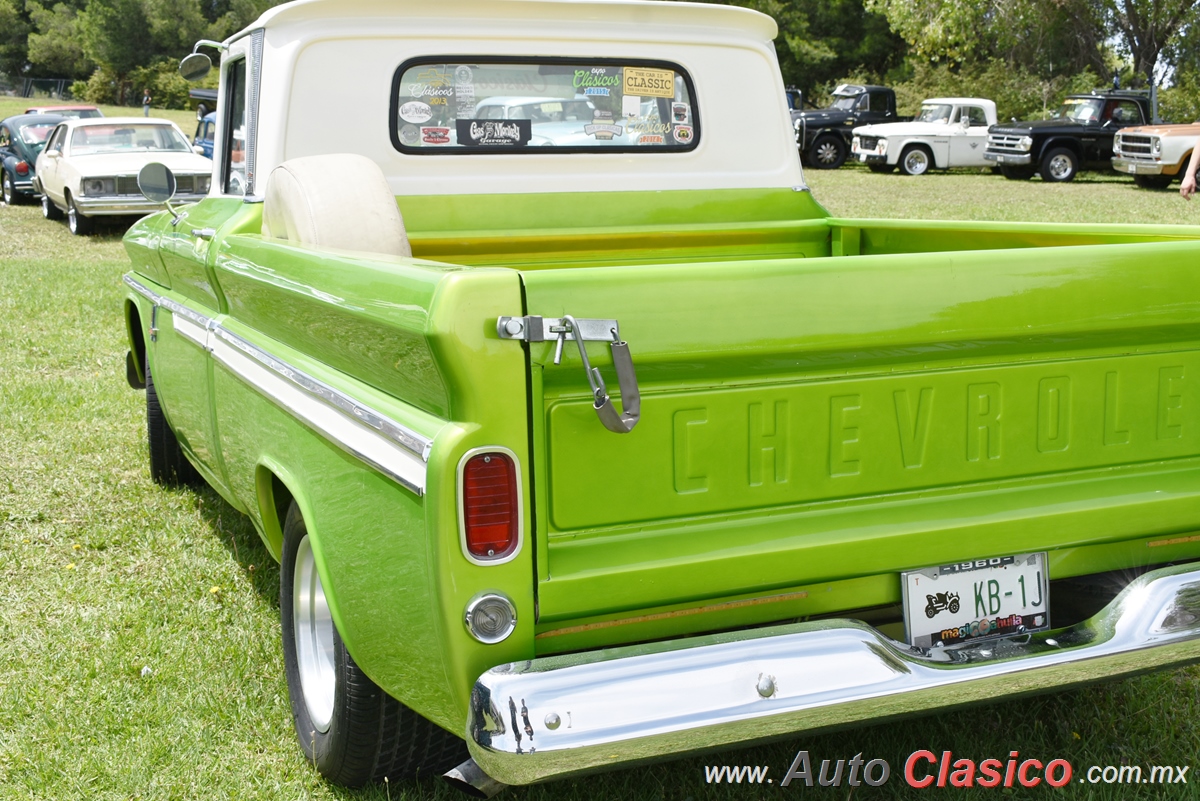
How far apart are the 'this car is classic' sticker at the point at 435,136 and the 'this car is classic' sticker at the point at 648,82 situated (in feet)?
2.29

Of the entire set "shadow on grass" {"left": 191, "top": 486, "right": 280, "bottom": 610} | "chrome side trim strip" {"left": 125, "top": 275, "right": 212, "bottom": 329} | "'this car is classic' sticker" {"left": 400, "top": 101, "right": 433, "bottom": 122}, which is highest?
"'this car is classic' sticker" {"left": 400, "top": 101, "right": 433, "bottom": 122}

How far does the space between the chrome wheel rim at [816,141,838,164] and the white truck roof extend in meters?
22.9

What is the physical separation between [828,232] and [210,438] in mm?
2304

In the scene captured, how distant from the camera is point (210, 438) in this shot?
3.51m

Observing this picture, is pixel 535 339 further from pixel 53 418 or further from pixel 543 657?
pixel 53 418

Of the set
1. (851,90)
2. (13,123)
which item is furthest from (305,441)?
(851,90)

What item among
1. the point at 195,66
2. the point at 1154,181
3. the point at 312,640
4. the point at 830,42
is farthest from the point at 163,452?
the point at 830,42

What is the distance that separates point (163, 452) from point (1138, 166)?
2007 cm

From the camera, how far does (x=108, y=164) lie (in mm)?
14008

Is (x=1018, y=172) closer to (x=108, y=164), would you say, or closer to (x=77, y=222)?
(x=108, y=164)

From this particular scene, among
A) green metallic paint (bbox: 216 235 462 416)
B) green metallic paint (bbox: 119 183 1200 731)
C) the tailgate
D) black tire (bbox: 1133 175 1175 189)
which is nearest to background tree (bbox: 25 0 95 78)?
black tire (bbox: 1133 175 1175 189)

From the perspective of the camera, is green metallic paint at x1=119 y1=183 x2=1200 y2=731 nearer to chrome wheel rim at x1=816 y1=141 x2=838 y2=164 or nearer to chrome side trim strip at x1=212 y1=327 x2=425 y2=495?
chrome side trim strip at x1=212 y1=327 x2=425 y2=495

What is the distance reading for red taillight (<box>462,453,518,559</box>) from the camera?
1.93 metres

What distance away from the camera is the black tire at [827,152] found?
26297mm
